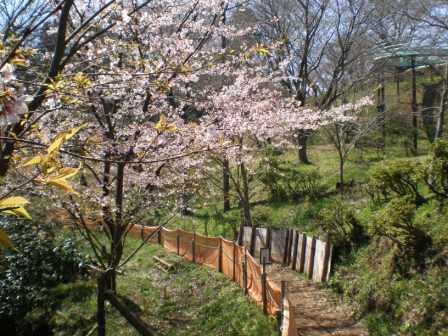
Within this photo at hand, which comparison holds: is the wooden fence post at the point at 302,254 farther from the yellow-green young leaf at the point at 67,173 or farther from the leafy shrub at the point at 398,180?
the yellow-green young leaf at the point at 67,173

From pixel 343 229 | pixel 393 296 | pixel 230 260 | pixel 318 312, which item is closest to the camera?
pixel 393 296

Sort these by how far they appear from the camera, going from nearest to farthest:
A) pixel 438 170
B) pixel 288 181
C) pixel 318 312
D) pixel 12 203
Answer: pixel 12 203 < pixel 438 170 < pixel 318 312 < pixel 288 181

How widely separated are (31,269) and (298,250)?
23.3ft

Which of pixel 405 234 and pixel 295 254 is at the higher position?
pixel 405 234

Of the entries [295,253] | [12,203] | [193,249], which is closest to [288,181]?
[193,249]

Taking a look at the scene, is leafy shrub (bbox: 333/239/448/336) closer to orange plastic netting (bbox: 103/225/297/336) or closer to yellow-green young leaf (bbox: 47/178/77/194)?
orange plastic netting (bbox: 103/225/297/336)

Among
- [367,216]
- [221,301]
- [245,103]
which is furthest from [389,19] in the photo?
[221,301]

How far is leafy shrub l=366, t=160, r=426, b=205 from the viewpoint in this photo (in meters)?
9.92

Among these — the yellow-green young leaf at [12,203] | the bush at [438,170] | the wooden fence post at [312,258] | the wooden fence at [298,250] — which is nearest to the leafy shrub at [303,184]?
the wooden fence at [298,250]

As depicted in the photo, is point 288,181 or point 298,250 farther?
point 288,181

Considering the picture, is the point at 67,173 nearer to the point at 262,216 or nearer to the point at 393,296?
the point at 393,296

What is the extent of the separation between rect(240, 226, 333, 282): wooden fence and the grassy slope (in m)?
1.84

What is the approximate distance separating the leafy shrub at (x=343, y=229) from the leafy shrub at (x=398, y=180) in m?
1.04

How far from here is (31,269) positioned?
11359mm
